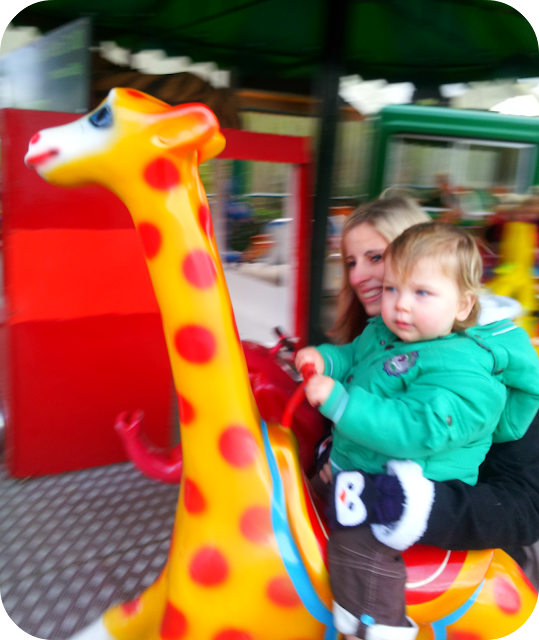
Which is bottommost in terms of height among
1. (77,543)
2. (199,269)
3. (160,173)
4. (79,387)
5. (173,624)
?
(77,543)

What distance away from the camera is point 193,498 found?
2.78 ft

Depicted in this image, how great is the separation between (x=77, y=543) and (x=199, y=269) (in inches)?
42.5

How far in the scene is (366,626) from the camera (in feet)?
2.53

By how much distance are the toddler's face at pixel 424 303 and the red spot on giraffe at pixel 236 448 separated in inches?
11.7

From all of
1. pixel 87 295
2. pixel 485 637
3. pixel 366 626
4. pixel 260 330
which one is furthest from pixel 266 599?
pixel 260 330

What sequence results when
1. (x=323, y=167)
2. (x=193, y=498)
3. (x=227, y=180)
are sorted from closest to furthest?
(x=193, y=498), (x=323, y=167), (x=227, y=180)

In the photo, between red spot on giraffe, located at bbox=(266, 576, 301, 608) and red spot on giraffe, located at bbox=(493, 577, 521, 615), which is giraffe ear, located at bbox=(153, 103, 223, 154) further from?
red spot on giraffe, located at bbox=(493, 577, 521, 615)

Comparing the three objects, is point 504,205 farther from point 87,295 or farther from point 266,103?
point 87,295

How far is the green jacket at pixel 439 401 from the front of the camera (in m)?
0.76

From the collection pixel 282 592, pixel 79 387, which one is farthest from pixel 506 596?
pixel 79 387

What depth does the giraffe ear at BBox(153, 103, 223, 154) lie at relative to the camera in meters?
0.76

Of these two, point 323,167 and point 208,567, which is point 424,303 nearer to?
point 208,567

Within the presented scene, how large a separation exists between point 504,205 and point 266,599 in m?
2.41

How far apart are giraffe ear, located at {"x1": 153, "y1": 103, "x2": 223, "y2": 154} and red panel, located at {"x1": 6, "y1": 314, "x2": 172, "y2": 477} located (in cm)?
121
